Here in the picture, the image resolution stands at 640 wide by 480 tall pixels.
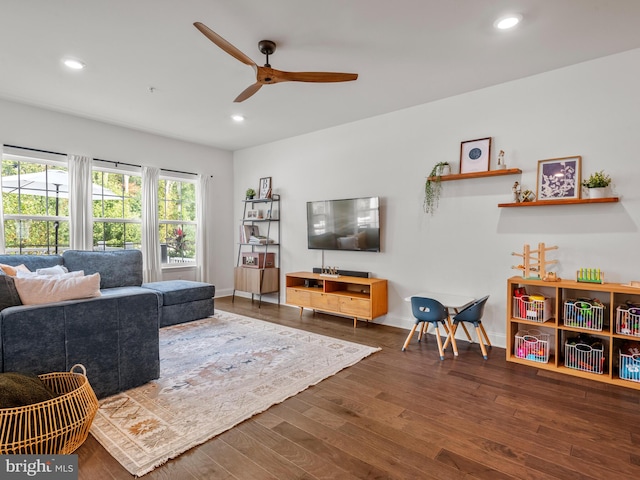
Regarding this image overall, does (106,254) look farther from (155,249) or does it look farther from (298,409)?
(298,409)

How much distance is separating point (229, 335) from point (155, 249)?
2.26 meters

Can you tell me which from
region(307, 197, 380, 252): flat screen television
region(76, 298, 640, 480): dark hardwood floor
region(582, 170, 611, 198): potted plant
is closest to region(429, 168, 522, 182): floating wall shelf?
region(582, 170, 611, 198): potted plant

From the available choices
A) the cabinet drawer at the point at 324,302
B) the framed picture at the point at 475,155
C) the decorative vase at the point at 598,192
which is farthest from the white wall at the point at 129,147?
the decorative vase at the point at 598,192

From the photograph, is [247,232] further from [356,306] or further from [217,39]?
[217,39]

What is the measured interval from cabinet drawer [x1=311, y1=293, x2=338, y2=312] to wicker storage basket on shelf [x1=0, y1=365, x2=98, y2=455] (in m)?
2.91

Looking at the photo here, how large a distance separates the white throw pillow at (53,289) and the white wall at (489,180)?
3.14 meters

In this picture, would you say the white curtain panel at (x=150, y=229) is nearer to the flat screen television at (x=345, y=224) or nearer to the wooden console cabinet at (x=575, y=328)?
the flat screen television at (x=345, y=224)

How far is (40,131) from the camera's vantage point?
422 centimetres

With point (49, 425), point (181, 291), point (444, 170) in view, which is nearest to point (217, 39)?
point (49, 425)

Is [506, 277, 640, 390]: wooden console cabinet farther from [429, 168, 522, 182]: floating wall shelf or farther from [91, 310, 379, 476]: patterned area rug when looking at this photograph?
[91, 310, 379, 476]: patterned area rug

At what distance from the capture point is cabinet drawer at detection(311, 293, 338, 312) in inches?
173

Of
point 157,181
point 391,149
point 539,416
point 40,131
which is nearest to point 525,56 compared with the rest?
point 391,149

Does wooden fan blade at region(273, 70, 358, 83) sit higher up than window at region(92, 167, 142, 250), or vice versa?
wooden fan blade at region(273, 70, 358, 83)

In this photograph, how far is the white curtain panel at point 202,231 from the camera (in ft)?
19.2
